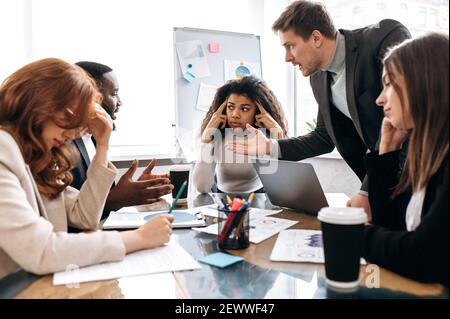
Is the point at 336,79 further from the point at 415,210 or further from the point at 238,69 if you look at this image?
the point at 238,69

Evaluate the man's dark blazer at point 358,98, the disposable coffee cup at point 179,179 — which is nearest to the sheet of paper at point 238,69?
the man's dark blazer at point 358,98

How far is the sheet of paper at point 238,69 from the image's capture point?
309cm

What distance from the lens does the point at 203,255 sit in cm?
89

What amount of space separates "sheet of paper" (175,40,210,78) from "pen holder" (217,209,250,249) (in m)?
2.19

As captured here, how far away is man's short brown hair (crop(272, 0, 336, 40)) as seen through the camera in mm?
1786

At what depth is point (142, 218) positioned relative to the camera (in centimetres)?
123

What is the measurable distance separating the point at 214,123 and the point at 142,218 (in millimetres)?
1014

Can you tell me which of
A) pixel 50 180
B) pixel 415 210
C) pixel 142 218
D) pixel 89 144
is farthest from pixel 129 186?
pixel 415 210

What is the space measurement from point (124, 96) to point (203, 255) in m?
2.28

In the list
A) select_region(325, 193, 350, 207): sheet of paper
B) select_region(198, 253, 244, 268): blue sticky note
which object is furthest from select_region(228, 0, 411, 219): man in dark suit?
select_region(198, 253, 244, 268): blue sticky note

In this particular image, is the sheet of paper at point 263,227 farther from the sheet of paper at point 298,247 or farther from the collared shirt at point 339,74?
the collared shirt at point 339,74

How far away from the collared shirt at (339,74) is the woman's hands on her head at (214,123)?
0.63m
